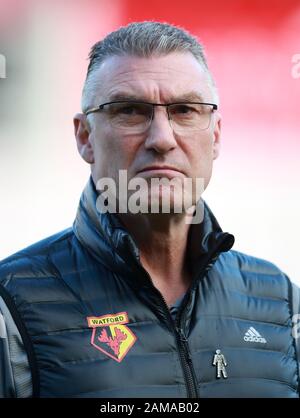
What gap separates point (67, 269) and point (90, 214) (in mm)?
178

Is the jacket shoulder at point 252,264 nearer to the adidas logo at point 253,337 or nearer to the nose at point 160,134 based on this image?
the adidas logo at point 253,337

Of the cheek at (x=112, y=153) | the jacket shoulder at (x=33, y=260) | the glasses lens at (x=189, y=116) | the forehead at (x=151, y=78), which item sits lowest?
the jacket shoulder at (x=33, y=260)

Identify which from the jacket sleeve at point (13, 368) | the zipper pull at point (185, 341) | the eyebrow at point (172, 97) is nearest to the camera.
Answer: the jacket sleeve at point (13, 368)

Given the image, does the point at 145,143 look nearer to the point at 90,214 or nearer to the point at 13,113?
the point at 90,214

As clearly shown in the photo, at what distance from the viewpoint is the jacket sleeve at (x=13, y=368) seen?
1.73 metres

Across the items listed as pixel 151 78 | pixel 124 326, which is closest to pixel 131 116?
pixel 151 78

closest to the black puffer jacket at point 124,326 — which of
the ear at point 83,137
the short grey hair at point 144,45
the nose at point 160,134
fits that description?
the ear at point 83,137

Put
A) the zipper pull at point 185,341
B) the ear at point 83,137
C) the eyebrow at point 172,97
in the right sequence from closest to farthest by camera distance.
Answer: the zipper pull at point 185,341 < the eyebrow at point 172,97 < the ear at point 83,137

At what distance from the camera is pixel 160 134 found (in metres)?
1.87

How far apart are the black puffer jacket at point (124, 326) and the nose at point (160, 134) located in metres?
0.25

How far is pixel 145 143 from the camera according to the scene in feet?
6.21

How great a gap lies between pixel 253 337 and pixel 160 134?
644 millimetres

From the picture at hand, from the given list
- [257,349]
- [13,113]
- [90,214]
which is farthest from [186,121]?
[13,113]

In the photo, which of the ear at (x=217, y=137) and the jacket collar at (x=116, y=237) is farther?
the ear at (x=217, y=137)
